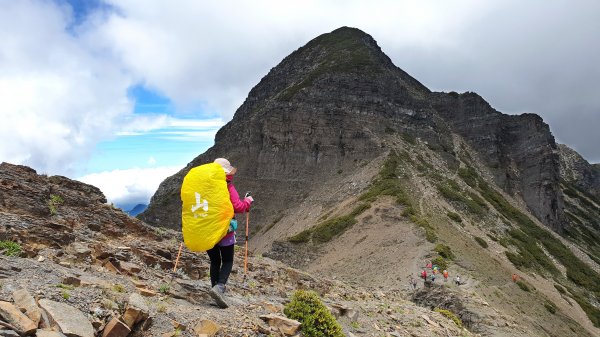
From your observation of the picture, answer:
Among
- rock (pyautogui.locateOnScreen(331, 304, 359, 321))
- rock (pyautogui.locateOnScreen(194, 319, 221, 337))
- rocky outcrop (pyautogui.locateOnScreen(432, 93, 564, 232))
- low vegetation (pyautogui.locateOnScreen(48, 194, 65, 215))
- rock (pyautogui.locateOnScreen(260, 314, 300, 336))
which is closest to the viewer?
rock (pyautogui.locateOnScreen(194, 319, 221, 337))

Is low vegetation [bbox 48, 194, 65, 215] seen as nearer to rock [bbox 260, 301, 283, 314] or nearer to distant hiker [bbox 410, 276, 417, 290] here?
rock [bbox 260, 301, 283, 314]

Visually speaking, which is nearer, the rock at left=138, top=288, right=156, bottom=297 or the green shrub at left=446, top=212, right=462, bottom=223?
the rock at left=138, top=288, right=156, bottom=297

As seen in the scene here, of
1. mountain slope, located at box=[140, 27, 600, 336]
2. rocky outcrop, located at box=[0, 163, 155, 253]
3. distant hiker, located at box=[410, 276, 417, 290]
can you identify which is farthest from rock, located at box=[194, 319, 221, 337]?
distant hiker, located at box=[410, 276, 417, 290]

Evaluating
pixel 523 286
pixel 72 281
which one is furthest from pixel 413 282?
pixel 72 281

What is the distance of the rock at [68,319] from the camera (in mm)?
5845

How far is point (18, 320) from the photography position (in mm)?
5480

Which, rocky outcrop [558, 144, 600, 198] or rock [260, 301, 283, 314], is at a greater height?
rocky outcrop [558, 144, 600, 198]

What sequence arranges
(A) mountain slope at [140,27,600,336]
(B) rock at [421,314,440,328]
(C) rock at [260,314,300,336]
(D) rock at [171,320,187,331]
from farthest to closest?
(A) mountain slope at [140,27,600,336]
(B) rock at [421,314,440,328]
(C) rock at [260,314,300,336]
(D) rock at [171,320,187,331]

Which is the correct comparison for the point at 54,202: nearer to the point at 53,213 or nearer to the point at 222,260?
the point at 53,213

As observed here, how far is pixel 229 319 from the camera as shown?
8188 millimetres

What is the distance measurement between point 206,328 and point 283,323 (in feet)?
6.20

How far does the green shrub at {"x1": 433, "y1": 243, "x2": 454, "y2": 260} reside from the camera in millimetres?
40125

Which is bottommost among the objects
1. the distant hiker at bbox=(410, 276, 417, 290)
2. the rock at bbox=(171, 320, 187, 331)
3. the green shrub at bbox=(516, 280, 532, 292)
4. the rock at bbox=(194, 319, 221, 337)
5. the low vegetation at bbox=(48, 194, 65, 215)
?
the green shrub at bbox=(516, 280, 532, 292)

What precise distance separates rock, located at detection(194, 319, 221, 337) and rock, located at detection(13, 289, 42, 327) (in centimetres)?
247
